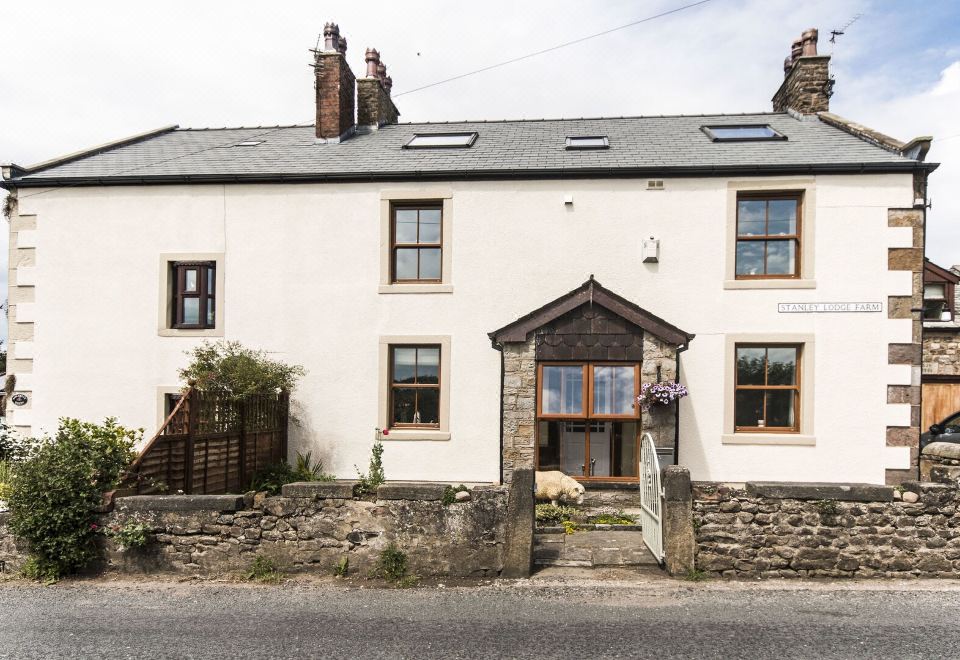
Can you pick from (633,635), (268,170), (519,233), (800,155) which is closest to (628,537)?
(633,635)

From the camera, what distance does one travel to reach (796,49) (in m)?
14.2

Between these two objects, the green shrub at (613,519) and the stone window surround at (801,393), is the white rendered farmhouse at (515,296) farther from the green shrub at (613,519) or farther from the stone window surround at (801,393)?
the green shrub at (613,519)

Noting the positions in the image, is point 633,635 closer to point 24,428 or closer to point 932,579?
point 932,579

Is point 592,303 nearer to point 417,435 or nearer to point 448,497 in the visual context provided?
point 417,435

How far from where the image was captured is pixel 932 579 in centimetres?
646

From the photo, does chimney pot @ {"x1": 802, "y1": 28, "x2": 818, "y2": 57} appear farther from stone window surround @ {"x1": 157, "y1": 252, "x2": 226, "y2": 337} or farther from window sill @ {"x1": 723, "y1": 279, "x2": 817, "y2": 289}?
stone window surround @ {"x1": 157, "y1": 252, "x2": 226, "y2": 337}

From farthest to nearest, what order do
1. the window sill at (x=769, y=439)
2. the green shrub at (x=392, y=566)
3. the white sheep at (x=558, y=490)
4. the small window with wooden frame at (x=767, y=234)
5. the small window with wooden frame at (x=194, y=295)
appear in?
1. the small window with wooden frame at (x=194, y=295)
2. the small window with wooden frame at (x=767, y=234)
3. the window sill at (x=769, y=439)
4. the white sheep at (x=558, y=490)
5. the green shrub at (x=392, y=566)

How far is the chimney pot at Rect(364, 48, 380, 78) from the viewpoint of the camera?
14719 millimetres

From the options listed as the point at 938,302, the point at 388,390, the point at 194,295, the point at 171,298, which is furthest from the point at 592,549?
the point at 938,302

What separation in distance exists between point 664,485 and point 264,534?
180 inches

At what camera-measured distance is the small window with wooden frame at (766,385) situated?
10508 mm

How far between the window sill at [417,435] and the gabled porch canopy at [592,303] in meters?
2.02

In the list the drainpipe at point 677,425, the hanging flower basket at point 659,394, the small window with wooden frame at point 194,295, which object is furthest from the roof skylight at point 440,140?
the hanging flower basket at point 659,394

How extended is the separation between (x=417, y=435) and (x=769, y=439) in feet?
20.3
